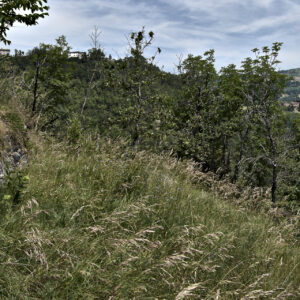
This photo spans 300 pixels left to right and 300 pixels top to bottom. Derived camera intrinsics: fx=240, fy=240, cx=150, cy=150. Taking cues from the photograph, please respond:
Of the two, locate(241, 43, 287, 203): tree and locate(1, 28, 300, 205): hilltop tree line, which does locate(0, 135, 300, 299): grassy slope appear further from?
locate(241, 43, 287, 203): tree

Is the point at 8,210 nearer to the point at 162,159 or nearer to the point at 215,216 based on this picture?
the point at 215,216

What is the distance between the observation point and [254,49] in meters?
18.0

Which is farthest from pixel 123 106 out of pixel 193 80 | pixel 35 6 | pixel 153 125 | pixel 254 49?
pixel 193 80

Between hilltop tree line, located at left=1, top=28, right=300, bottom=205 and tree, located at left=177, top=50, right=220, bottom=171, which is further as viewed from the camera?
tree, located at left=177, top=50, right=220, bottom=171

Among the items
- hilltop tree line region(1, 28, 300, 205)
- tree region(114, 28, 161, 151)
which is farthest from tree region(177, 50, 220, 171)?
tree region(114, 28, 161, 151)

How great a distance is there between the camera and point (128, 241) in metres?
1.90

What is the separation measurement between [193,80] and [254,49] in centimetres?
885

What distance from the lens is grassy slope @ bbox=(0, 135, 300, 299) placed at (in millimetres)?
1754

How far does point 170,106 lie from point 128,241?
48.0 feet

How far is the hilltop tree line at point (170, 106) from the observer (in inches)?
468

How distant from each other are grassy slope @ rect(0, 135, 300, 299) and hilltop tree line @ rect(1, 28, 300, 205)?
1.97 m

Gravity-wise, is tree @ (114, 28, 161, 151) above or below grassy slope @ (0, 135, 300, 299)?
above

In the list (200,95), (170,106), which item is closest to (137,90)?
(170,106)

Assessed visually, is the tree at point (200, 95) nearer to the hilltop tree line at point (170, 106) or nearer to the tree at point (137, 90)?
the hilltop tree line at point (170, 106)
